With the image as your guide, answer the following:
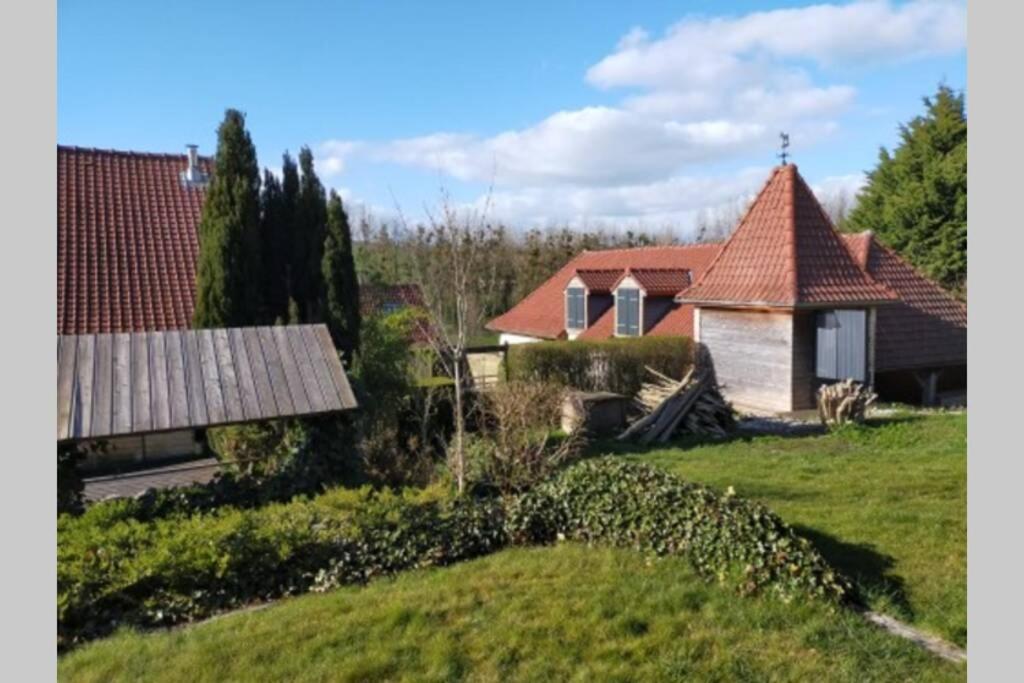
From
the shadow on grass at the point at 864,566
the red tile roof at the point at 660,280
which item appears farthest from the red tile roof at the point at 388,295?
the shadow on grass at the point at 864,566

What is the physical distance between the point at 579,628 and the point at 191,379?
18.4 ft

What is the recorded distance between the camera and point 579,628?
18.2 feet

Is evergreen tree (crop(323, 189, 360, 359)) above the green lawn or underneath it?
above

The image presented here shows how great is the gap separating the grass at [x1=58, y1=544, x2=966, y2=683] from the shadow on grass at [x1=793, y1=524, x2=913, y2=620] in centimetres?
61

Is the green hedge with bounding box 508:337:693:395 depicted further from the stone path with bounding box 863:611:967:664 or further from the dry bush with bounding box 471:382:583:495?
the stone path with bounding box 863:611:967:664

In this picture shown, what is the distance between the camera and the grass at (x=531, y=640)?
5.04m

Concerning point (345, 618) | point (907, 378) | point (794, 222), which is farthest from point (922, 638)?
point (907, 378)

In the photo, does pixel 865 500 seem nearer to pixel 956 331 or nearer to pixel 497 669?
pixel 497 669

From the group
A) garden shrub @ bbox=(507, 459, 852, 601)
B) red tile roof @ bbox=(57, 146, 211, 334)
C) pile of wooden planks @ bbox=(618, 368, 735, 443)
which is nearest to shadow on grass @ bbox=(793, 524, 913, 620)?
garden shrub @ bbox=(507, 459, 852, 601)

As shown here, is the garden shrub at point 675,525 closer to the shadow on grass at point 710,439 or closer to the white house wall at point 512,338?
the shadow on grass at point 710,439

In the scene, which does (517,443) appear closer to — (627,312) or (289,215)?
(289,215)

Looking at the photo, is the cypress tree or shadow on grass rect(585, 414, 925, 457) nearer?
shadow on grass rect(585, 414, 925, 457)

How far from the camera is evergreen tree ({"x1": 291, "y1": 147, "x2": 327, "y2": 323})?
53.7 ft

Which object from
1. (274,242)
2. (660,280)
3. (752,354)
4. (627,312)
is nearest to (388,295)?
(627,312)
